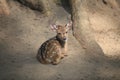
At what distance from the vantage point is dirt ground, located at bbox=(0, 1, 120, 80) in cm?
746

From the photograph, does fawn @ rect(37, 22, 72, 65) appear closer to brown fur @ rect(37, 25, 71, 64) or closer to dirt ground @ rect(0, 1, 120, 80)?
brown fur @ rect(37, 25, 71, 64)

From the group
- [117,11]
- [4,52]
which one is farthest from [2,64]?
[117,11]

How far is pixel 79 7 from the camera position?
9547 millimetres

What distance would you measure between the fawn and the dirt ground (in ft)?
0.49

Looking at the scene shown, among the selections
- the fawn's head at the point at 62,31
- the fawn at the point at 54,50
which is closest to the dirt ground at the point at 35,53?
the fawn at the point at 54,50

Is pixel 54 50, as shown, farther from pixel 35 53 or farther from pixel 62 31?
pixel 35 53

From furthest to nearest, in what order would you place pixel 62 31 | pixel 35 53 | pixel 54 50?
pixel 35 53 < pixel 62 31 < pixel 54 50

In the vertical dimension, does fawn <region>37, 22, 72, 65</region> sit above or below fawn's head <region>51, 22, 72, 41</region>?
below

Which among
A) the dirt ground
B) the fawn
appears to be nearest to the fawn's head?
the fawn

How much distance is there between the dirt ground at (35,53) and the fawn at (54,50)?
15 cm

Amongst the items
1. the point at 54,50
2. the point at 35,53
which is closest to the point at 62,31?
the point at 54,50

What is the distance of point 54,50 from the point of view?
780cm

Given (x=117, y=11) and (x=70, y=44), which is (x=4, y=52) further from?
(x=117, y=11)

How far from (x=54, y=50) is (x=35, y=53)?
716mm
